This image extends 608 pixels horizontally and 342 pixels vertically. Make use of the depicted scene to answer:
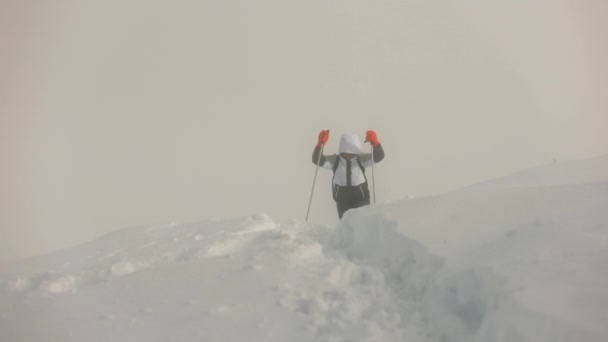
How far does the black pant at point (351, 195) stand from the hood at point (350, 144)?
49 cm

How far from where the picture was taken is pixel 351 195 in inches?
234

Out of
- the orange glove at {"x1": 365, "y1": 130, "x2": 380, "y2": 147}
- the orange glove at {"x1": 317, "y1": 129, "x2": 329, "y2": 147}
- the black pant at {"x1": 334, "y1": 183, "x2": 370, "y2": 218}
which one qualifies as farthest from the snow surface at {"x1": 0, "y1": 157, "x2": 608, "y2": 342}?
the orange glove at {"x1": 317, "y1": 129, "x2": 329, "y2": 147}

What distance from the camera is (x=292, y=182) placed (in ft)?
266

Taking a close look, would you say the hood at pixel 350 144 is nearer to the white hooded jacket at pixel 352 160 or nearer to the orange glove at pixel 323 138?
the white hooded jacket at pixel 352 160

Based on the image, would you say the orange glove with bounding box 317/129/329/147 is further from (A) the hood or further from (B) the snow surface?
(B) the snow surface

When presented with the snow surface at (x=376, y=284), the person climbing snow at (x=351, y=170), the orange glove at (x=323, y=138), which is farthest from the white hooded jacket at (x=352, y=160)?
the snow surface at (x=376, y=284)

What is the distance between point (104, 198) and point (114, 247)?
9227 centimetres

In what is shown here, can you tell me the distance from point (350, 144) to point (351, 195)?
2.29 feet

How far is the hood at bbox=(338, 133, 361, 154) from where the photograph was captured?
5848 mm

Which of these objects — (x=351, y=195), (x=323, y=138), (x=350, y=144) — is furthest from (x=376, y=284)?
(x=323, y=138)

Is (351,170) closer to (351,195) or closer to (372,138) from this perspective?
(351,195)

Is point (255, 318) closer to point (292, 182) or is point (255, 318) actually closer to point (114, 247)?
point (114, 247)

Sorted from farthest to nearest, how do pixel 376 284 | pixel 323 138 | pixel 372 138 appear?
pixel 323 138 → pixel 372 138 → pixel 376 284

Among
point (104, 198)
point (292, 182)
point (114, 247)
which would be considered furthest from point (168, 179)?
point (114, 247)
